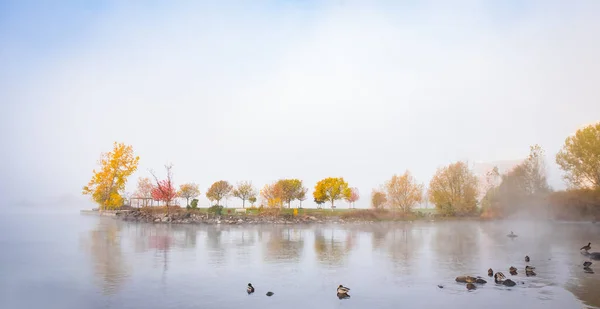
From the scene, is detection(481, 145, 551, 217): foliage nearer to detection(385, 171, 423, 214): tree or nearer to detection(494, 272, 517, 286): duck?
detection(385, 171, 423, 214): tree

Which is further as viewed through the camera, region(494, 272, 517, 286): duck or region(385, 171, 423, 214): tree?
region(385, 171, 423, 214): tree

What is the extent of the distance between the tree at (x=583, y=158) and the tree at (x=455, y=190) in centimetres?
1985

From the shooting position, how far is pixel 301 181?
4370 inches

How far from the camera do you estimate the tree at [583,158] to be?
7038cm

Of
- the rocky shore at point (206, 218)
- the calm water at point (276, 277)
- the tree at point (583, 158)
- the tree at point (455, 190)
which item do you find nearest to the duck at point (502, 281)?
the calm water at point (276, 277)

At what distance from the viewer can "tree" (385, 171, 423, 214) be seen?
9058 centimetres

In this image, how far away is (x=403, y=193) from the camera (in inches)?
3573

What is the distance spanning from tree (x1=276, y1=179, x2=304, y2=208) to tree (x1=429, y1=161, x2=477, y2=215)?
34.4 m

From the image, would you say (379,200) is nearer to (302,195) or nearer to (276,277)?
(302,195)

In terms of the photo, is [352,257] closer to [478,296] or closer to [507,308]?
[478,296]

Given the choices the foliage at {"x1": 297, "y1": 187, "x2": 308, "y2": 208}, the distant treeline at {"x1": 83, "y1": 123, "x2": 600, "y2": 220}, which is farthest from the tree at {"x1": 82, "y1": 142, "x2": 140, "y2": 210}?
the foliage at {"x1": 297, "y1": 187, "x2": 308, "y2": 208}

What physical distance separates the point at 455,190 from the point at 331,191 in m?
31.6

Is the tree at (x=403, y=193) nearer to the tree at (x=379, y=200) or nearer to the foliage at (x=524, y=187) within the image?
the tree at (x=379, y=200)

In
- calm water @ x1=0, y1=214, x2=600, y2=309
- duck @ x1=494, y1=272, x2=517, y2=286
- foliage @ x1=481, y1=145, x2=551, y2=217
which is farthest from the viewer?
foliage @ x1=481, y1=145, x2=551, y2=217
